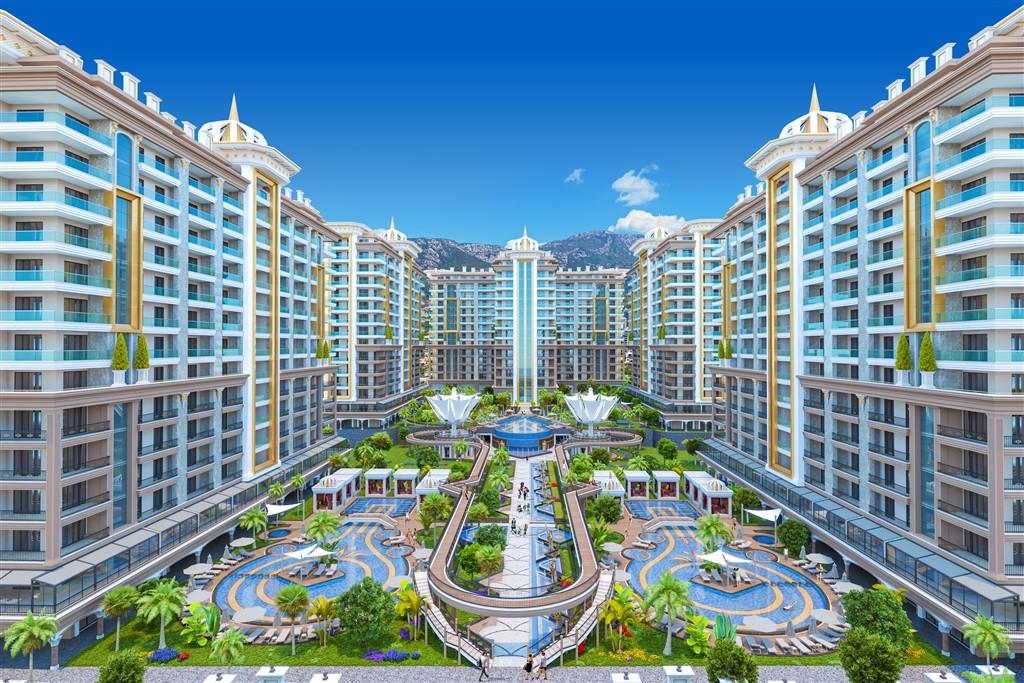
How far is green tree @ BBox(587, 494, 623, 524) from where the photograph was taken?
151ft

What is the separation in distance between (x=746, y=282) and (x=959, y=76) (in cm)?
3525

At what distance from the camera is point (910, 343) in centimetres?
3672

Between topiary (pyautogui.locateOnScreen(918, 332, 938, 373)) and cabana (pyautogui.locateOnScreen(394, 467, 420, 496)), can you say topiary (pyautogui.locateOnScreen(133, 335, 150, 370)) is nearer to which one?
cabana (pyautogui.locateOnScreen(394, 467, 420, 496))

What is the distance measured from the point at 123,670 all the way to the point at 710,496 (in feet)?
155

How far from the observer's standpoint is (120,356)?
35.9 m

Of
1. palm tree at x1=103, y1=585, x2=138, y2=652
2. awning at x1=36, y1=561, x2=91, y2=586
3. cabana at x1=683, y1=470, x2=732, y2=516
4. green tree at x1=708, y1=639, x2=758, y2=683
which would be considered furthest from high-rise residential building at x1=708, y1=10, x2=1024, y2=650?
awning at x1=36, y1=561, x2=91, y2=586

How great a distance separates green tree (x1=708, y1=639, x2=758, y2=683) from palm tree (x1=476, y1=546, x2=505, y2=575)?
624 inches

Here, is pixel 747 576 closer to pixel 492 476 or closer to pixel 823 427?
pixel 823 427

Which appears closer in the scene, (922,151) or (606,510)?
(922,151)

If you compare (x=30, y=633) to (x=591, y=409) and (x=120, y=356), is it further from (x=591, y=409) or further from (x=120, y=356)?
(x=591, y=409)

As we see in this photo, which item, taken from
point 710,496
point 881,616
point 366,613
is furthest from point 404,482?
point 881,616

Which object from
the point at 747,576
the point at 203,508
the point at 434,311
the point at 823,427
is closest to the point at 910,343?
the point at 823,427

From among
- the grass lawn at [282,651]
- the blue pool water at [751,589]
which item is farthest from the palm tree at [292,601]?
the blue pool water at [751,589]

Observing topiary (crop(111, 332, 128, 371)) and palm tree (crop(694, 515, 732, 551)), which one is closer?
topiary (crop(111, 332, 128, 371))
